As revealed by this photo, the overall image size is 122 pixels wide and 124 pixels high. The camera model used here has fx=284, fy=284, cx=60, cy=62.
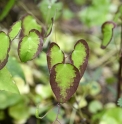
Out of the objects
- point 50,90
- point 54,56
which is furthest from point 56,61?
point 50,90

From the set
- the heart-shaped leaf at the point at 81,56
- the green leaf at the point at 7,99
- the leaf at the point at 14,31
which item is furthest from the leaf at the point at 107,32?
the green leaf at the point at 7,99

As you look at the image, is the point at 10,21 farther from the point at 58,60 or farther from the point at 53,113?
the point at 58,60

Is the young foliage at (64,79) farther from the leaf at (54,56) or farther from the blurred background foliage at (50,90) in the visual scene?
the blurred background foliage at (50,90)

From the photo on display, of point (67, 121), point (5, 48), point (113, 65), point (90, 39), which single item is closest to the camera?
point (5, 48)

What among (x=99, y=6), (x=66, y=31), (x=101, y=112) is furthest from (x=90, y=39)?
(x=101, y=112)

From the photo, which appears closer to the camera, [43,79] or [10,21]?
[43,79]

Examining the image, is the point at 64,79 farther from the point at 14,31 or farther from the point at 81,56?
the point at 14,31

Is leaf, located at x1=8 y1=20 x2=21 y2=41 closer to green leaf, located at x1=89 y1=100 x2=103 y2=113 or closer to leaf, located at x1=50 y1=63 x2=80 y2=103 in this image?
leaf, located at x1=50 y1=63 x2=80 y2=103
